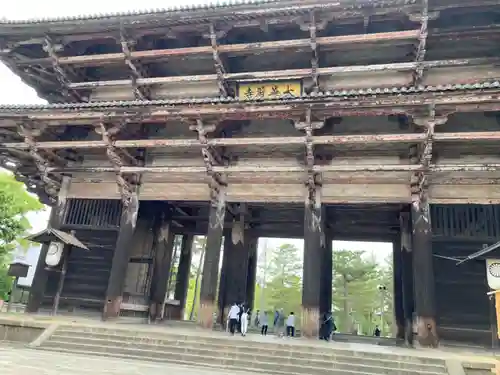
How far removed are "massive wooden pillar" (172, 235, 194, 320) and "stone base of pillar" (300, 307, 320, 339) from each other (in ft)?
24.2

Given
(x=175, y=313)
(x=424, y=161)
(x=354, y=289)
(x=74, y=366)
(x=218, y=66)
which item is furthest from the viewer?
(x=354, y=289)

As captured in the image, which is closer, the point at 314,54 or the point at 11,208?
the point at 314,54

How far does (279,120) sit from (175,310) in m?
9.35

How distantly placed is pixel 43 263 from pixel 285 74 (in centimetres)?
992

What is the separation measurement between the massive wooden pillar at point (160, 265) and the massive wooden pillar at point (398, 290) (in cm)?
853

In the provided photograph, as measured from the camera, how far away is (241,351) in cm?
858

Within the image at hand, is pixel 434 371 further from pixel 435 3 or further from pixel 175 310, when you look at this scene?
pixel 175 310

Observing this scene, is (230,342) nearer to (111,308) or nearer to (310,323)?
(310,323)

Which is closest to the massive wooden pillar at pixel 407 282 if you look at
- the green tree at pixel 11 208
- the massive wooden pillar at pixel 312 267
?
the massive wooden pillar at pixel 312 267

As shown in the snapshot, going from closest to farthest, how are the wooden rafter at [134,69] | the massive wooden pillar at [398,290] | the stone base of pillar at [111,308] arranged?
the stone base of pillar at [111,308]
the wooden rafter at [134,69]
the massive wooden pillar at [398,290]

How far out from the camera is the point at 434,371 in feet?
24.4

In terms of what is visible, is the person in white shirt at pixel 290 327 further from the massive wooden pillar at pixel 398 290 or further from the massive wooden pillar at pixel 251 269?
the massive wooden pillar at pixel 398 290

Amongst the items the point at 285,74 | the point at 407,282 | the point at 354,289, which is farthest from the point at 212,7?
the point at 354,289

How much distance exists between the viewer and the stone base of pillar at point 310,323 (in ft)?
32.7
